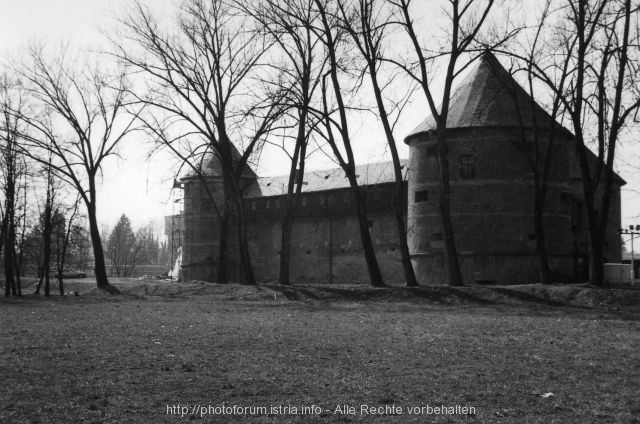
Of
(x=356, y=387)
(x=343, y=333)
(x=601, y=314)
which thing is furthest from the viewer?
(x=601, y=314)

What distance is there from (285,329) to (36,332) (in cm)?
423

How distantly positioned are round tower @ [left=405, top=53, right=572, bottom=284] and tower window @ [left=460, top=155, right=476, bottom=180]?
0.14 feet

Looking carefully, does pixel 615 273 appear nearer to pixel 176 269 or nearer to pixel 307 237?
pixel 307 237

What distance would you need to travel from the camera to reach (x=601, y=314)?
54.2ft

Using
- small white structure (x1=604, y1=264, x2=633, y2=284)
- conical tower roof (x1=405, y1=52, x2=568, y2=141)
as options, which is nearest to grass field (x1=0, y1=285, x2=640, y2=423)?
small white structure (x1=604, y1=264, x2=633, y2=284)

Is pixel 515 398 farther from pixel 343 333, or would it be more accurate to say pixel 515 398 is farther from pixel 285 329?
pixel 285 329

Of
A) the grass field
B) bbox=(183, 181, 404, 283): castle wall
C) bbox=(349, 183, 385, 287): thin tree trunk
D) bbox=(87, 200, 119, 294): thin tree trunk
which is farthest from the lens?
bbox=(183, 181, 404, 283): castle wall

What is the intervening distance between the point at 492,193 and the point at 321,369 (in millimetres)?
23760

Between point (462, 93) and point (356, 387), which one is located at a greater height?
point (462, 93)

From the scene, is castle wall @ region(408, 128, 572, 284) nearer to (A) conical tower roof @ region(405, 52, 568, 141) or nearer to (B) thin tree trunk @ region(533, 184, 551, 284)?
(A) conical tower roof @ region(405, 52, 568, 141)

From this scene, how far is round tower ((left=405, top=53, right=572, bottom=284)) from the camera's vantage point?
100 feet

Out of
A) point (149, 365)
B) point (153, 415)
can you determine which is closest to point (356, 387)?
point (153, 415)

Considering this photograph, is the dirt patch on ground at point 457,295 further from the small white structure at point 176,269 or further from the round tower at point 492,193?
the small white structure at point 176,269

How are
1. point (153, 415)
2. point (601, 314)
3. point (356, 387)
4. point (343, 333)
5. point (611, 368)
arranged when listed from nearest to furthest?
1. point (153, 415)
2. point (356, 387)
3. point (611, 368)
4. point (343, 333)
5. point (601, 314)
